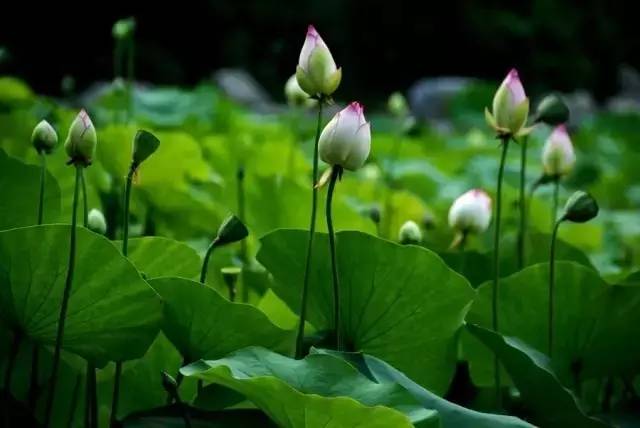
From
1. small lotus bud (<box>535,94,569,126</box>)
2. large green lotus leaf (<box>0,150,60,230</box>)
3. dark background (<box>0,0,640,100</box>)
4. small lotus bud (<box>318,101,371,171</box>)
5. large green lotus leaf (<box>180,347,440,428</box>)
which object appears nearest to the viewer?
large green lotus leaf (<box>180,347,440,428</box>)

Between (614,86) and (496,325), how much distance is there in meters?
9.02

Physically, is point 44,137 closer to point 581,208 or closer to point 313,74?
point 313,74

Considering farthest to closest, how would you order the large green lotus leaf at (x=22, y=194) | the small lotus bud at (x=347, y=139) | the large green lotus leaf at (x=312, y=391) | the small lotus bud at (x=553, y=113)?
1. the small lotus bud at (x=553, y=113)
2. the large green lotus leaf at (x=22, y=194)
3. the small lotus bud at (x=347, y=139)
4. the large green lotus leaf at (x=312, y=391)

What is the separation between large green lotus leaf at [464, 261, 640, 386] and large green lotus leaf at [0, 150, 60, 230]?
12.1 inches

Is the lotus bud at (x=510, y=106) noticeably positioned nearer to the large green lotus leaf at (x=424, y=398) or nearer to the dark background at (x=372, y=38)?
the large green lotus leaf at (x=424, y=398)

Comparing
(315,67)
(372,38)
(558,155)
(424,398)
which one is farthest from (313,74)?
(372,38)

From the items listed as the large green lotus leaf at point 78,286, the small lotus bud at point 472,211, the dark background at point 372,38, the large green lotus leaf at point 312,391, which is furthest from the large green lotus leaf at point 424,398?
the dark background at point 372,38

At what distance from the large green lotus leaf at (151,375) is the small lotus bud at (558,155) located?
0.39 m

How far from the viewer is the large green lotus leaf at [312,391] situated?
552mm

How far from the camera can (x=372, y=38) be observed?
9.74m

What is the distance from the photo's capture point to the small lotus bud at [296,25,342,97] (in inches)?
27.6

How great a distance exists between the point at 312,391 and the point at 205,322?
9cm

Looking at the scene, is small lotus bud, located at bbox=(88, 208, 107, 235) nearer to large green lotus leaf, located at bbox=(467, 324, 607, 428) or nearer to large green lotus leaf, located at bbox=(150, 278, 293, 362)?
large green lotus leaf, located at bbox=(150, 278, 293, 362)

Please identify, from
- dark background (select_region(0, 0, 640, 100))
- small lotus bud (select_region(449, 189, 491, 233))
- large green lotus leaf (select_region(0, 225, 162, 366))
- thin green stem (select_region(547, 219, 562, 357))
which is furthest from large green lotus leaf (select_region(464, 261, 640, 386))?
dark background (select_region(0, 0, 640, 100))
